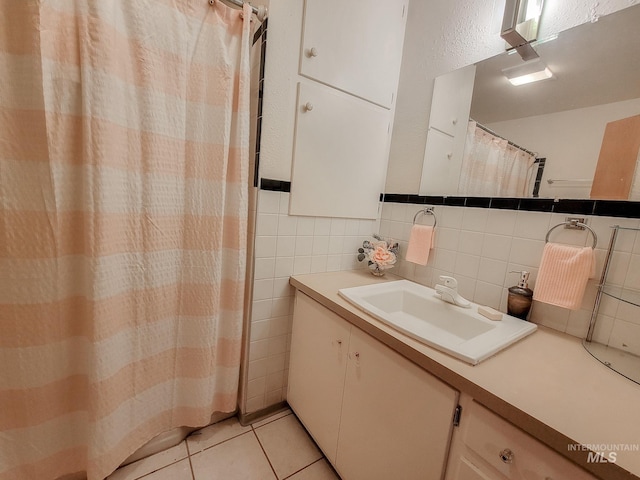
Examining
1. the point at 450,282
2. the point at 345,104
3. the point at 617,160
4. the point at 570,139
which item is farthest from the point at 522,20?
the point at 450,282

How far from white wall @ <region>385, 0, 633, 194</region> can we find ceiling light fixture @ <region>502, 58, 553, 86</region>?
0.30 ft

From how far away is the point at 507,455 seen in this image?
524mm

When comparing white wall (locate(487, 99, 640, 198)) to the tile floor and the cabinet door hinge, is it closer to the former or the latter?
the cabinet door hinge

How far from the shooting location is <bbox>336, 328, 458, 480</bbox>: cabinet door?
0.66 m

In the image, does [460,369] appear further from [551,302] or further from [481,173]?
[481,173]

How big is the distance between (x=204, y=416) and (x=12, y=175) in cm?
112

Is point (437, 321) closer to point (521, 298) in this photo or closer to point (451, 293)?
point (451, 293)

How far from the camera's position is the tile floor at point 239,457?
106 cm

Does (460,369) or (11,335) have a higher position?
(460,369)

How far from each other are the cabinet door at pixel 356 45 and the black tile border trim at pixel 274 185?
1.59 ft

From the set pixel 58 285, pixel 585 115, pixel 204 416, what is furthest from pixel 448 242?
pixel 58 285

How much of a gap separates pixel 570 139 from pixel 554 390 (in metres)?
0.81

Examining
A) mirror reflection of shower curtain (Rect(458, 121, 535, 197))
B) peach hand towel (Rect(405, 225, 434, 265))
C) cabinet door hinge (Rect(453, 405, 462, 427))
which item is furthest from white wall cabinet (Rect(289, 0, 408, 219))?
cabinet door hinge (Rect(453, 405, 462, 427))

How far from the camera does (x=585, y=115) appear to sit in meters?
0.84
